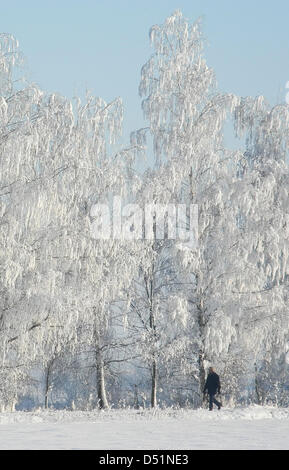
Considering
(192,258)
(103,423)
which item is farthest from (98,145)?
(103,423)

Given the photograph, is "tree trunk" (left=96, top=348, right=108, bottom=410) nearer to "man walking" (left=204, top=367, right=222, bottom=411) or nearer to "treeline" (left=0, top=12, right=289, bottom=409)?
"treeline" (left=0, top=12, right=289, bottom=409)

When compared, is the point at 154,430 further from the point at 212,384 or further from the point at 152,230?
the point at 152,230

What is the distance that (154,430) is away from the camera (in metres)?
15.2

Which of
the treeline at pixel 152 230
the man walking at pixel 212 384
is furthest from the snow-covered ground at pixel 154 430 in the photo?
the treeline at pixel 152 230

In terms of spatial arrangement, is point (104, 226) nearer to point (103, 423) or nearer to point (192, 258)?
point (192, 258)

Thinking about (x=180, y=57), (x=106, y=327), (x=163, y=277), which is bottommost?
(x=106, y=327)

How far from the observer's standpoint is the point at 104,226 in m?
21.8

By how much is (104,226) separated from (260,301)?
5.02 meters

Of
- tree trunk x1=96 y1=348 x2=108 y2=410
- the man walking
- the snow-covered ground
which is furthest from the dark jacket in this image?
tree trunk x1=96 y1=348 x2=108 y2=410

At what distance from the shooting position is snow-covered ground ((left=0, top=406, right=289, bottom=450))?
12.7m

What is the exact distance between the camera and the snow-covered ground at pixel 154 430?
12703 mm

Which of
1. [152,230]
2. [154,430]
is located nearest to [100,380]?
[152,230]

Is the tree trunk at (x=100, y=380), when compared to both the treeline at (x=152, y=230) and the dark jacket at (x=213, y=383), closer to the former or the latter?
the treeline at (x=152, y=230)
